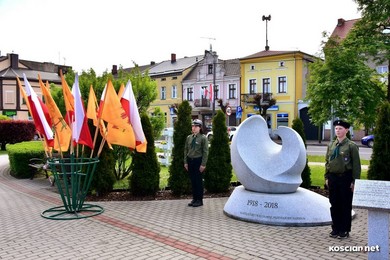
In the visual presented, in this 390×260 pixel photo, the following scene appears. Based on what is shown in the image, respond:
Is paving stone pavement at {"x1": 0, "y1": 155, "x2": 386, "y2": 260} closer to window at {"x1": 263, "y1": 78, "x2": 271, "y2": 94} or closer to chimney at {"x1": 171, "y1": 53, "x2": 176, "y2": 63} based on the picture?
window at {"x1": 263, "y1": 78, "x2": 271, "y2": 94}

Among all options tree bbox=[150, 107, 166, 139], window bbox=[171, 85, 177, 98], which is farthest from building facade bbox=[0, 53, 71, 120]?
tree bbox=[150, 107, 166, 139]

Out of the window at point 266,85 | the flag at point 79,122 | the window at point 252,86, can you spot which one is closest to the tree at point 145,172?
the flag at point 79,122

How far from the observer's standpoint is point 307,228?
22.2ft

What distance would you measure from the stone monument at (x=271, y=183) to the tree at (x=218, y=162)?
211 cm

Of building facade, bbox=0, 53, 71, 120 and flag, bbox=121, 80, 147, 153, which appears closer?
flag, bbox=121, 80, 147, 153

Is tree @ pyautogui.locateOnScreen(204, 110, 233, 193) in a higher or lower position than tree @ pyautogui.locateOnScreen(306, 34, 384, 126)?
lower

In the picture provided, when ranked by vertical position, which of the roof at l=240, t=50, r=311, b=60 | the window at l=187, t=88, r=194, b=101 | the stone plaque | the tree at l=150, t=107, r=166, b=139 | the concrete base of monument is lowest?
the concrete base of monument

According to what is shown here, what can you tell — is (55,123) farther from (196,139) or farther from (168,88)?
(168,88)

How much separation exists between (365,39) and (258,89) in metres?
29.8

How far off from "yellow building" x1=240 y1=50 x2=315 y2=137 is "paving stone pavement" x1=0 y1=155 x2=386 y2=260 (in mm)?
31111

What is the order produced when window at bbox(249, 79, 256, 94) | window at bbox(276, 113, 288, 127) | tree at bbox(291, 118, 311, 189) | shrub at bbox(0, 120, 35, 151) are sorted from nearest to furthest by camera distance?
1. tree at bbox(291, 118, 311, 189)
2. shrub at bbox(0, 120, 35, 151)
3. window at bbox(276, 113, 288, 127)
4. window at bbox(249, 79, 256, 94)

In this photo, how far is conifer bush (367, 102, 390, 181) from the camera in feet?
28.6

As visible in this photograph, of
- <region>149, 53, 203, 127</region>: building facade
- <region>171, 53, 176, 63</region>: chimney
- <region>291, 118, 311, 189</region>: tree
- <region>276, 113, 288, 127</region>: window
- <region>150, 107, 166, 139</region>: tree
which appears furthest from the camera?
<region>171, 53, 176, 63</region>: chimney

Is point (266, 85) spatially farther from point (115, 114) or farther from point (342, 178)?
point (342, 178)
